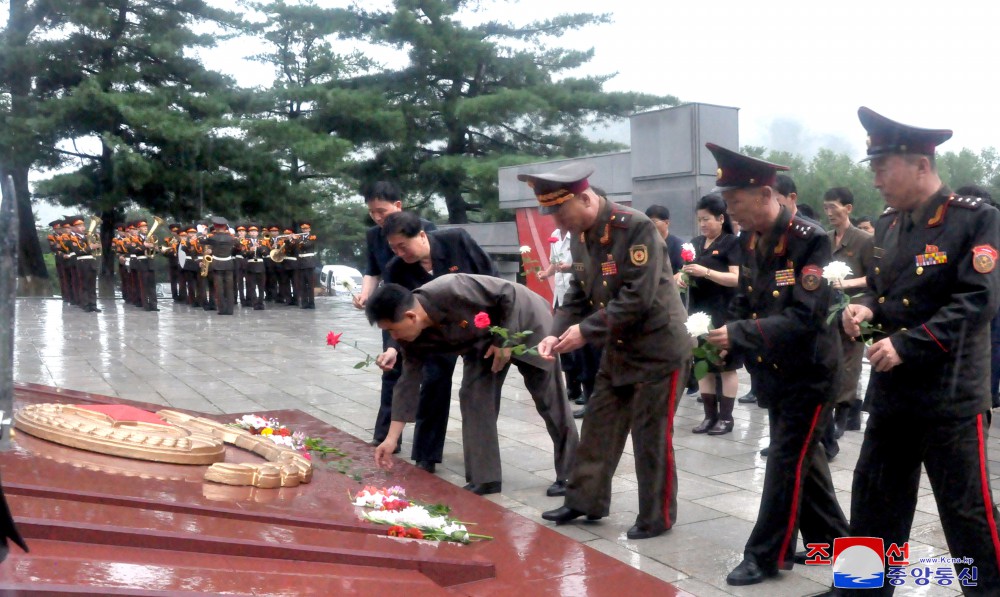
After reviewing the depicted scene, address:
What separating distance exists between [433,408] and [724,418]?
2.11 m

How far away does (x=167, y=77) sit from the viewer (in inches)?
869

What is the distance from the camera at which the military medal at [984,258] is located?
2.73m

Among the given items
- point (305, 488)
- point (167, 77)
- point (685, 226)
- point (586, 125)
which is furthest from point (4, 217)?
point (167, 77)

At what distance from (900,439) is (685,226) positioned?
24.2 ft

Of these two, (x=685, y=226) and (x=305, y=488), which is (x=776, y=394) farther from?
(x=685, y=226)

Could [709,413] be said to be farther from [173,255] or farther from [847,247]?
[173,255]

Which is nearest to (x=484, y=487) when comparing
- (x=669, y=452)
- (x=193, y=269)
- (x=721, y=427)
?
(x=669, y=452)

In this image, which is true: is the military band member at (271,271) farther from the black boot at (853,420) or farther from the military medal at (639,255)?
the military medal at (639,255)

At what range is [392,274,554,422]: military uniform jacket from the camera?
14.4ft

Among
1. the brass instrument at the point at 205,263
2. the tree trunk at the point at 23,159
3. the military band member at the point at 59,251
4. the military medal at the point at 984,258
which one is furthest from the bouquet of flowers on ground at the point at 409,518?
the tree trunk at the point at 23,159

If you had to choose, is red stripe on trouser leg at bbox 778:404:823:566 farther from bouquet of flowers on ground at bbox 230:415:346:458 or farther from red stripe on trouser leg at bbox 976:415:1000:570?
bouquet of flowers on ground at bbox 230:415:346:458

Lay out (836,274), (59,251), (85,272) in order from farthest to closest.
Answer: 1. (59,251)
2. (85,272)
3. (836,274)

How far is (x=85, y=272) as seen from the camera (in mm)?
16344

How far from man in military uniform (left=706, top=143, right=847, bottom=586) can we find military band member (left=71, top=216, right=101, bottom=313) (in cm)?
1513
